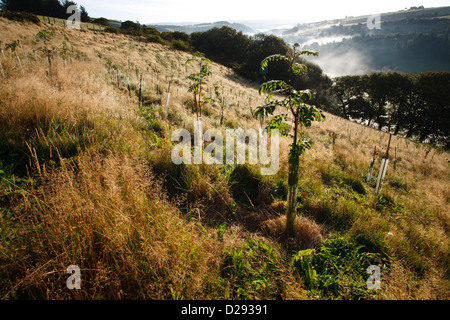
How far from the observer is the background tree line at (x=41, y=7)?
4112cm

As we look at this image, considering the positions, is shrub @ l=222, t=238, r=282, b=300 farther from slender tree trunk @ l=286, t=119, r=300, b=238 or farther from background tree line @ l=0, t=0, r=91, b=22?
background tree line @ l=0, t=0, r=91, b=22

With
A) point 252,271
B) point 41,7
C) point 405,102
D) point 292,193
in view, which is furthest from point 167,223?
point 41,7

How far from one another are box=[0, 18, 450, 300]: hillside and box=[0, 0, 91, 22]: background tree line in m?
59.2

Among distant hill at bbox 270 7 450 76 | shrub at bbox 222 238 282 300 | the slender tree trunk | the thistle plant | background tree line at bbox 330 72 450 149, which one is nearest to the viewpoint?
shrub at bbox 222 238 282 300

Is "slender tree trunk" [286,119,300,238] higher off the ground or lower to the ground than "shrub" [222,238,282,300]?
higher

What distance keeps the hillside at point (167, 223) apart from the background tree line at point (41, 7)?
194 feet

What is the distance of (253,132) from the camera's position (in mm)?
7461

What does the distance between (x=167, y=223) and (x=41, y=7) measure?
67645 millimetres

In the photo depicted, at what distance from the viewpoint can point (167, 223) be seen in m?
2.41

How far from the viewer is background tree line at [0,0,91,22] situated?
135ft

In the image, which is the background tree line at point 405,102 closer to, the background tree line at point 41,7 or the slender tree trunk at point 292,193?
the slender tree trunk at point 292,193

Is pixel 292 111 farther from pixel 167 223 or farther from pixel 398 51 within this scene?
pixel 398 51

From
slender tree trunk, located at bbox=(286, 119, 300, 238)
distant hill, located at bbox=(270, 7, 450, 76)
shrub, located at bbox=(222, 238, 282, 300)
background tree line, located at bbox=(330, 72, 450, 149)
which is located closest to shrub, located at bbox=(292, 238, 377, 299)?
shrub, located at bbox=(222, 238, 282, 300)
